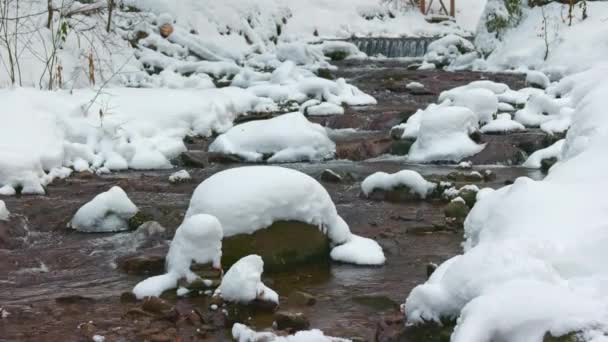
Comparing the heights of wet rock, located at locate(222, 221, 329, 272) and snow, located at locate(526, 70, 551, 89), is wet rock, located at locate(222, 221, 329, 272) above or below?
below

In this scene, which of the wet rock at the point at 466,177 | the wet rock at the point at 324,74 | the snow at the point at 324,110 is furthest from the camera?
the wet rock at the point at 324,74

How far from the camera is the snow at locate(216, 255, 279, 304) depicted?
395 cm

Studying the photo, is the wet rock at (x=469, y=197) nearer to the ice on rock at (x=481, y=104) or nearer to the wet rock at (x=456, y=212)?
the wet rock at (x=456, y=212)

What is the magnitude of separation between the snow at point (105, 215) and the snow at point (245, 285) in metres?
2.07

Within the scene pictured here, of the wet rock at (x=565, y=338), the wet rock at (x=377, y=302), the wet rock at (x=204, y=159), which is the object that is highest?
the wet rock at (x=565, y=338)

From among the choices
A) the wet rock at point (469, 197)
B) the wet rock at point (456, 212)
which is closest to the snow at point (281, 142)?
the wet rock at point (469, 197)

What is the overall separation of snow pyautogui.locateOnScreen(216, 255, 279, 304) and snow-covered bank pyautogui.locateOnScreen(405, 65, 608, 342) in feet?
3.28

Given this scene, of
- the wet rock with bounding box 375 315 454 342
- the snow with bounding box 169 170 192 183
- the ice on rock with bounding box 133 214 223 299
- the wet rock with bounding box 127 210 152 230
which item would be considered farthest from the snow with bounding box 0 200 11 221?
the wet rock with bounding box 375 315 454 342

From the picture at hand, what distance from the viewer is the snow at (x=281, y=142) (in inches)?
346

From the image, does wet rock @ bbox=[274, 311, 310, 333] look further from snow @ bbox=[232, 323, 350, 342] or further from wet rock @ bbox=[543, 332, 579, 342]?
wet rock @ bbox=[543, 332, 579, 342]

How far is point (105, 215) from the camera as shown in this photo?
230 inches

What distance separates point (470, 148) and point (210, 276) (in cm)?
491

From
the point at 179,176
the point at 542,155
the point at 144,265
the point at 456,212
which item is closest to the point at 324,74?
the point at 542,155

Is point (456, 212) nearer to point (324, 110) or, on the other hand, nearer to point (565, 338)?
point (565, 338)
